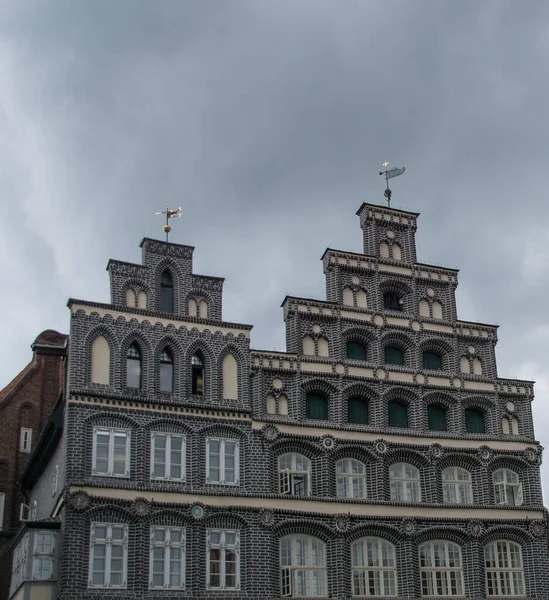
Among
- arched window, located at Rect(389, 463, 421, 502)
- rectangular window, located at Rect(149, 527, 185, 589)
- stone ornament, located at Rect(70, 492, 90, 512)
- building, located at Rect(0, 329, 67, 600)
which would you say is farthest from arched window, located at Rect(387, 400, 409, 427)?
building, located at Rect(0, 329, 67, 600)

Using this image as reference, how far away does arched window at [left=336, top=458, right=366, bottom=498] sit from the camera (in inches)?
1576

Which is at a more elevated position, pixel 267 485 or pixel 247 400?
pixel 247 400

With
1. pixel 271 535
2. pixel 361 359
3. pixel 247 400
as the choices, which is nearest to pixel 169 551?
pixel 271 535

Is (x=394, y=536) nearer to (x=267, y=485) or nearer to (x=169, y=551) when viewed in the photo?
(x=267, y=485)

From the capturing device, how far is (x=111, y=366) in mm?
37594

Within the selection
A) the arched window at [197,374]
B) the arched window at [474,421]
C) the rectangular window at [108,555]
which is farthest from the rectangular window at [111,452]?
the arched window at [474,421]

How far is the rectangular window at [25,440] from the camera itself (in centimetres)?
4927

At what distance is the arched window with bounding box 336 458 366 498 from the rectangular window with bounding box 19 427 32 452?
17754 mm

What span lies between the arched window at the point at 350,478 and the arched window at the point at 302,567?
2525 mm

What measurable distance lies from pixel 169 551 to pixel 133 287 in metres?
10.7

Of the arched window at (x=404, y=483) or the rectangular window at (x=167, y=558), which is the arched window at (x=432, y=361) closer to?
the arched window at (x=404, y=483)

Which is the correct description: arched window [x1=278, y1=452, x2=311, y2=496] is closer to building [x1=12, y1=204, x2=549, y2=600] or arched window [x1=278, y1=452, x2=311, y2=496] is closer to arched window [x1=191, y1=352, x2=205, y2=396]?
building [x1=12, y1=204, x2=549, y2=600]

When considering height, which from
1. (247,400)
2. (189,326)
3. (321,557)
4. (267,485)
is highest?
(189,326)

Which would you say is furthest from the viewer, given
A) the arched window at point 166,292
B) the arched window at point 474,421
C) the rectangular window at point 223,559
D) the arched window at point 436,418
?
the arched window at point 474,421
